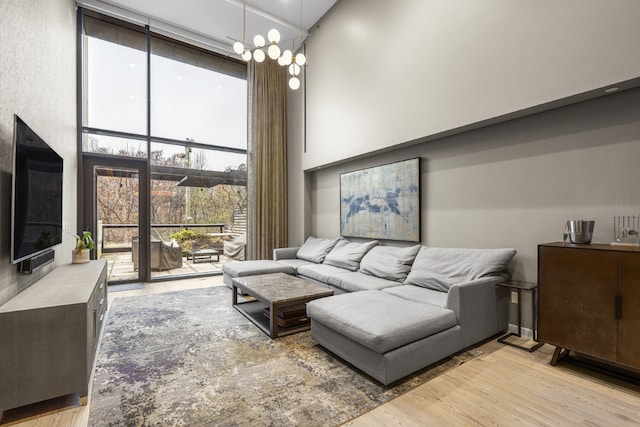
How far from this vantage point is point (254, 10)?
5.01 meters

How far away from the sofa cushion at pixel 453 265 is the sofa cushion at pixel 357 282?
0.95ft

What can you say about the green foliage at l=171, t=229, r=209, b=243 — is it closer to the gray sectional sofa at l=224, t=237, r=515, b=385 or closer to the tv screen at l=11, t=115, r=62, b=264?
the tv screen at l=11, t=115, r=62, b=264

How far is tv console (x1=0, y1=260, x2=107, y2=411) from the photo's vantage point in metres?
1.72

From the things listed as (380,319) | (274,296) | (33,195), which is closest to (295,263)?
(274,296)

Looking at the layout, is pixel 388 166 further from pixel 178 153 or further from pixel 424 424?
pixel 178 153

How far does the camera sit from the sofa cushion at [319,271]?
3.97 meters

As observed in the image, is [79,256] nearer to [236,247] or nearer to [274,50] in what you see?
[236,247]

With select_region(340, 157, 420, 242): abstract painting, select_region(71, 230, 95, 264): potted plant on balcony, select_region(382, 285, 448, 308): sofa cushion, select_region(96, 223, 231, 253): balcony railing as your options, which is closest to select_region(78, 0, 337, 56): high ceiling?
select_region(340, 157, 420, 242): abstract painting

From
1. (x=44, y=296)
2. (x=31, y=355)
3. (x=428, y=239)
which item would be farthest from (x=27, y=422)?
(x=428, y=239)

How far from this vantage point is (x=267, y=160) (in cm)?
604

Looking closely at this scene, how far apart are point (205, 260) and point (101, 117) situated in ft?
9.72

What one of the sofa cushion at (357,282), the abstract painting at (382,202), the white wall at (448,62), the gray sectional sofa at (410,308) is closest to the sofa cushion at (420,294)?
the gray sectional sofa at (410,308)

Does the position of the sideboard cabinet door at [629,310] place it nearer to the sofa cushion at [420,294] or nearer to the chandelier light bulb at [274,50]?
the sofa cushion at [420,294]

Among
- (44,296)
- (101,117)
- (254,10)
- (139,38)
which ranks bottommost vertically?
(44,296)
